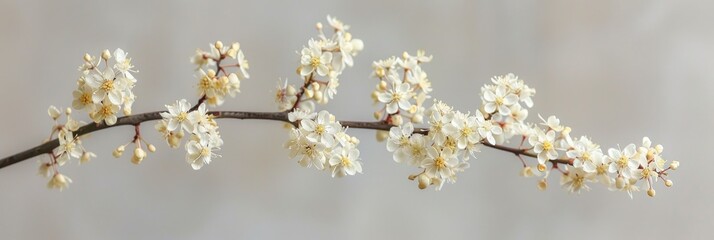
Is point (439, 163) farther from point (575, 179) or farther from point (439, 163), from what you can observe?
point (575, 179)

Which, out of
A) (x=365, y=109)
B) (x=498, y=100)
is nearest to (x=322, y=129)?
(x=498, y=100)

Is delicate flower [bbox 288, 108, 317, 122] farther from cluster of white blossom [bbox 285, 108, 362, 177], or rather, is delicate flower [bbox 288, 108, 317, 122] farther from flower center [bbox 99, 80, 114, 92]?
flower center [bbox 99, 80, 114, 92]

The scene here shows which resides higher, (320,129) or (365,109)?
(320,129)

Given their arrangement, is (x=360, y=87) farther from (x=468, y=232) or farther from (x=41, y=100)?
(x=41, y=100)

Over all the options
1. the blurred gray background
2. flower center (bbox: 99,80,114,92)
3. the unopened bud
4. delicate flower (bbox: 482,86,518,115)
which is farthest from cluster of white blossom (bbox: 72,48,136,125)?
the blurred gray background

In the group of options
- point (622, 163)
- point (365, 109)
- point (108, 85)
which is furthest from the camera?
point (365, 109)

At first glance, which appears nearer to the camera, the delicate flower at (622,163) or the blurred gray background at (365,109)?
the delicate flower at (622,163)

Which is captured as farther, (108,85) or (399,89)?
(399,89)

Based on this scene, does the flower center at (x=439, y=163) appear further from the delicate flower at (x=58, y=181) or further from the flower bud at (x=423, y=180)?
the delicate flower at (x=58, y=181)

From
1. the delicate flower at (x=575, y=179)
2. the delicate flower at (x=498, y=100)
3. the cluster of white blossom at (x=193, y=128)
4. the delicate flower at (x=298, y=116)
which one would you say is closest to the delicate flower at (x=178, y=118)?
the cluster of white blossom at (x=193, y=128)
